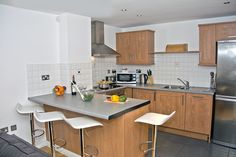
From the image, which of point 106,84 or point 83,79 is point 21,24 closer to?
point 83,79

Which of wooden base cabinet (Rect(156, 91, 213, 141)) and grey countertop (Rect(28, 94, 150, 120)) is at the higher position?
grey countertop (Rect(28, 94, 150, 120))

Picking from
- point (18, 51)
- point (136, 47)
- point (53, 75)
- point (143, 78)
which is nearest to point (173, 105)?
point (143, 78)

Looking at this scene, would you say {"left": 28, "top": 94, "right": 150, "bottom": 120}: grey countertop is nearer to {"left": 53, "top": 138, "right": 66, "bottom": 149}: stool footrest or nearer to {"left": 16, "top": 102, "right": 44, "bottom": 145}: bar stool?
{"left": 16, "top": 102, "right": 44, "bottom": 145}: bar stool

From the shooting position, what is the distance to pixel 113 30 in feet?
15.9

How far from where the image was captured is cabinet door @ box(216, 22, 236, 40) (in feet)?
11.0

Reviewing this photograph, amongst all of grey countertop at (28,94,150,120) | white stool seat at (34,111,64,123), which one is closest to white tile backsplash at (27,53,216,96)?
grey countertop at (28,94,150,120)

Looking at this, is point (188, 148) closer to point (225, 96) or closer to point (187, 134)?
point (187, 134)

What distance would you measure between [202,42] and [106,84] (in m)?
2.14

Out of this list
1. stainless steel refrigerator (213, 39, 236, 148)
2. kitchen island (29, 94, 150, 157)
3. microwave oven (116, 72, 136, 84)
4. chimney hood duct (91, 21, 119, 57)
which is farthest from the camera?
microwave oven (116, 72, 136, 84)

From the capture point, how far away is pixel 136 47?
15.0 feet

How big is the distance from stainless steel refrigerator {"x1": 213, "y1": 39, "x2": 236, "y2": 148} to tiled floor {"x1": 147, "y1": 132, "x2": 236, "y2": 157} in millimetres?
223

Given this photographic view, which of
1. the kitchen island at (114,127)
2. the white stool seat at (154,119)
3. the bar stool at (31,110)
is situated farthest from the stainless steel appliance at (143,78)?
the bar stool at (31,110)

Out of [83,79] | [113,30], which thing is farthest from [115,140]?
[113,30]

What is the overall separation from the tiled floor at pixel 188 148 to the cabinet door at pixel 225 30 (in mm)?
1996
